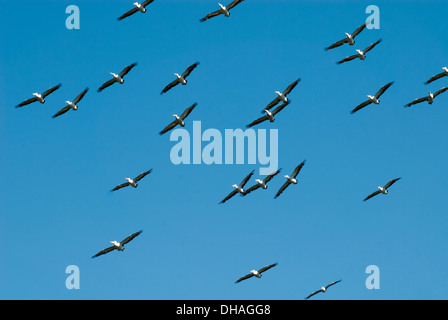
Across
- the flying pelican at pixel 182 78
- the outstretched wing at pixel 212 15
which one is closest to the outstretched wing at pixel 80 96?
the flying pelican at pixel 182 78

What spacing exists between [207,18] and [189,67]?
269 cm

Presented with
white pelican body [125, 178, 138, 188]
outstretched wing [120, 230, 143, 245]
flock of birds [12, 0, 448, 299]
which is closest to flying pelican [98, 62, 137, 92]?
flock of birds [12, 0, 448, 299]

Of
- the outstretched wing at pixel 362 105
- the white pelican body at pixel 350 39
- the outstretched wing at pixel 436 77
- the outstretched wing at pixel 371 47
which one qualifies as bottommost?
the outstretched wing at pixel 362 105

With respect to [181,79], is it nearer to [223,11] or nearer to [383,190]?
[223,11]

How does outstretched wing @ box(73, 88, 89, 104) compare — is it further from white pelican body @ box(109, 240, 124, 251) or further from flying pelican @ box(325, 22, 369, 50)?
flying pelican @ box(325, 22, 369, 50)

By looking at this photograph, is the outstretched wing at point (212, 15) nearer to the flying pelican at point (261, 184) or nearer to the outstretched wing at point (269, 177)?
the outstretched wing at point (269, 177)

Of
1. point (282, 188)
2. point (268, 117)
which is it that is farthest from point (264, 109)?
point (282, 188)
